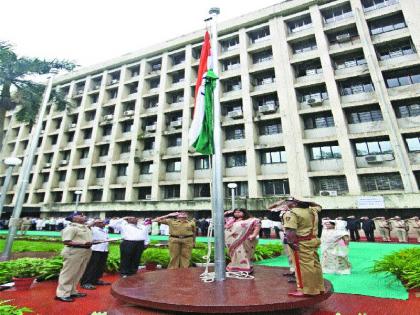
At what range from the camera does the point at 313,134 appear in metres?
21.7

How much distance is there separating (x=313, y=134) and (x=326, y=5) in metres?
11.5

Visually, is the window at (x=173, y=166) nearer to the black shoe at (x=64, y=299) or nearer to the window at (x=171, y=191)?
the window at (x=171, y=191)

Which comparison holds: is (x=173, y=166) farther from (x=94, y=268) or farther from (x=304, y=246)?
(x=304, y=246)

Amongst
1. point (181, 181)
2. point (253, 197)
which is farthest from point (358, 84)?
point (181, 181)

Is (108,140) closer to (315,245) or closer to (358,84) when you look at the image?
(358,84)

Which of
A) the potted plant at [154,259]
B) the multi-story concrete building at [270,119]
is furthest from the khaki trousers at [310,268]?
the multi-story concrete building at [270,119]

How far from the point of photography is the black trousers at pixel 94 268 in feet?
20.5

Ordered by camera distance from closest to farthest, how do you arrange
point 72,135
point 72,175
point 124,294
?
1. point 124,294
2. point 72,175
3. point 72,135

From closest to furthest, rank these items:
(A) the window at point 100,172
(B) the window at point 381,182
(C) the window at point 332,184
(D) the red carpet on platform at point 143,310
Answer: (D) the red carpet on platform at point 143,310
(B) the window at point 381,182
(C) the window at point 332,184
(A) the window at point 100,172

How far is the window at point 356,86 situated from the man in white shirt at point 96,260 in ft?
69.1

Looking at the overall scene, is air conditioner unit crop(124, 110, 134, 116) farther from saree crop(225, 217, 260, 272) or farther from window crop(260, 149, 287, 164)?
saree crop(225, 217, 260, 272)

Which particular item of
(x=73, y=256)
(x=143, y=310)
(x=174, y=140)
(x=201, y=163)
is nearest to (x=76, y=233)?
(x=73, y=256)

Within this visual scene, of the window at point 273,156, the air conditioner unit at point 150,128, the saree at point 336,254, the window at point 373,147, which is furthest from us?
the air conditioner unit at point 150,128

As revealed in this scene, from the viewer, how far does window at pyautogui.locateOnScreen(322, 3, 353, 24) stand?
76.4ft
